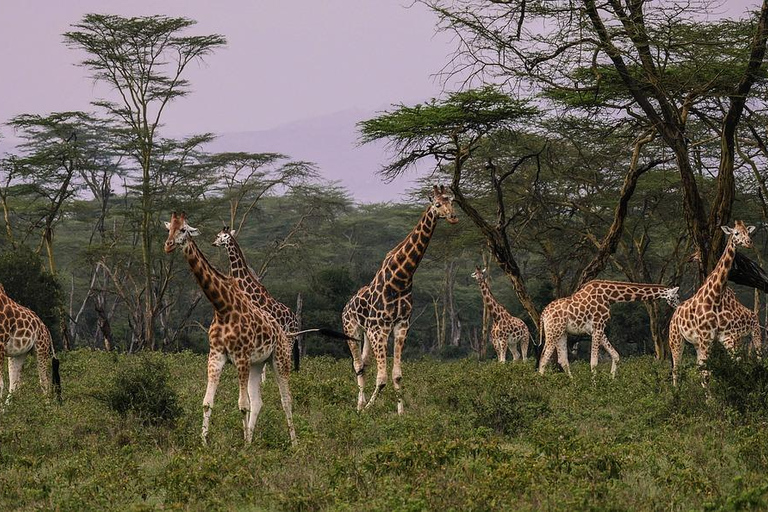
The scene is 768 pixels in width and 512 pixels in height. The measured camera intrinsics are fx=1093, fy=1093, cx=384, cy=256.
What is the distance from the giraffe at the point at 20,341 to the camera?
12.7 metres

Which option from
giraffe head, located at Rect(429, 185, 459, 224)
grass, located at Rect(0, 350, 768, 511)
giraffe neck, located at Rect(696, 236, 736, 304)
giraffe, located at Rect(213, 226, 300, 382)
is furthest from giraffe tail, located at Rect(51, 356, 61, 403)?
giraffe neck, located at Rect(696, 236, 736, 304)

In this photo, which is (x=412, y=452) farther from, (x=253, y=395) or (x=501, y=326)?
(x=501, y=326)

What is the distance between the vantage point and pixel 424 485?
27.0 feet

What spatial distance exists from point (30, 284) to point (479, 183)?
11895 mm

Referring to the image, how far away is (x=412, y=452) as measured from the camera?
29.8ft

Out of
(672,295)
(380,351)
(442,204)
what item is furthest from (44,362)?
(672,295)

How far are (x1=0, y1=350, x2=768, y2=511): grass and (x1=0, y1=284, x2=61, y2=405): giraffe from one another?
0.29 m

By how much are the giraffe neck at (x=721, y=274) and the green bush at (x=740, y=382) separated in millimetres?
1171

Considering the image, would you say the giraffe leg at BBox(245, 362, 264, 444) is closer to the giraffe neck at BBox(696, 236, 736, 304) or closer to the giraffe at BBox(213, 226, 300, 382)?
the giraffe at BBox(213, 226, 300, 382)

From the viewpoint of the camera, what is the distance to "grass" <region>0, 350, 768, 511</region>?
8.16 m

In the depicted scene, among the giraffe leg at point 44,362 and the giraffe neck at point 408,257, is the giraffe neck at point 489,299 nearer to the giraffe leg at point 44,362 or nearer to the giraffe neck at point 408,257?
the giraffe neck at point 408,257

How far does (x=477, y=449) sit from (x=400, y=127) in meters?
11.8

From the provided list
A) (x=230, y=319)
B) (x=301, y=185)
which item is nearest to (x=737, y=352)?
(x=230, y=319)

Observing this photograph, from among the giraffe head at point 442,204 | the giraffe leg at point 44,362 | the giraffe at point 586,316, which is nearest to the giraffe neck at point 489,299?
the giraffe at point 586,316
